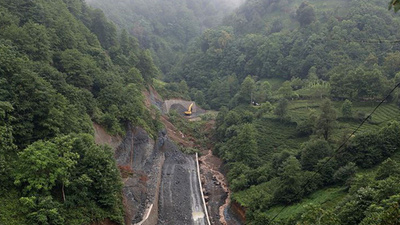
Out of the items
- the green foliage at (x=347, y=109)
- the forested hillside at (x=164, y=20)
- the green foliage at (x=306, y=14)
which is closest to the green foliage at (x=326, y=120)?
the green foliage at (x=347, y=109)

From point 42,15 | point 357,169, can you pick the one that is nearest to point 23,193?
point 357,169

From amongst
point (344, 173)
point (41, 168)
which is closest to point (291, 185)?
point (344, 173)

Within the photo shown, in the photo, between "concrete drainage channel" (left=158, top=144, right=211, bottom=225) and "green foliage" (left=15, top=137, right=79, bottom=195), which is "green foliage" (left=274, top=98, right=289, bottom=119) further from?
"green foliage" (left=15, top=137, right=79, bottom=195)

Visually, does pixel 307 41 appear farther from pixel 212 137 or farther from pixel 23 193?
pixel 23 193

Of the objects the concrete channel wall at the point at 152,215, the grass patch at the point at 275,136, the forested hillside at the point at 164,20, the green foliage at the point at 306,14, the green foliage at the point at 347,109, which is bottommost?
the concrete channel wall at the point at 152,215

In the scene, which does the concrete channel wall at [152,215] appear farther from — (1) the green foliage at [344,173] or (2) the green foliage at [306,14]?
(2) the green foliage at [306,14]

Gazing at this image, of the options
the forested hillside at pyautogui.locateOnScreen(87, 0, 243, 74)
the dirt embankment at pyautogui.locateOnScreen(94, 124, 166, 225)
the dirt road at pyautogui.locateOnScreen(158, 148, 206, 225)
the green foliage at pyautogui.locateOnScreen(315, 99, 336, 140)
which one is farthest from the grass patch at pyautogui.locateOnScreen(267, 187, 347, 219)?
the forested hillside at pyautogui.locateOnScreen(87, 0, 243, 74)

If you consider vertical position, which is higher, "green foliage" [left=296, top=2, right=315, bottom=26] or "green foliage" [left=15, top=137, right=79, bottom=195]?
"green foliage" [left=296, top=2, right=315, bottom=26]
